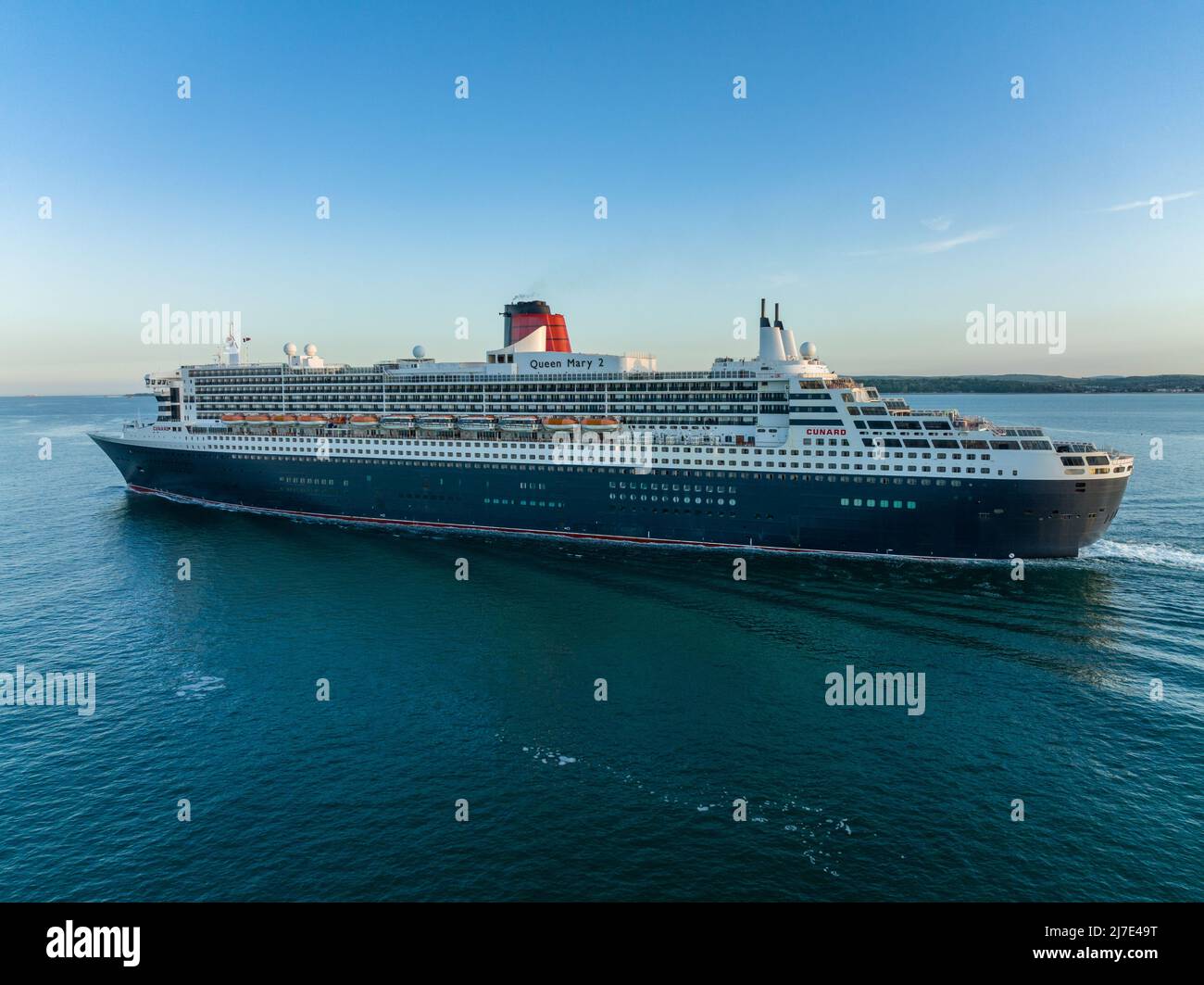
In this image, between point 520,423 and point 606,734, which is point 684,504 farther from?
point 606,734

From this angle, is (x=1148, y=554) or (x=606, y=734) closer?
(x=606, y=734)

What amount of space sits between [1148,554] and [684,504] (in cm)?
3348

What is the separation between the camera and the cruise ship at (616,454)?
5025 centimetres

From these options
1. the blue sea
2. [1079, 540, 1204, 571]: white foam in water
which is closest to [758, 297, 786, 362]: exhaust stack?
the blue sea

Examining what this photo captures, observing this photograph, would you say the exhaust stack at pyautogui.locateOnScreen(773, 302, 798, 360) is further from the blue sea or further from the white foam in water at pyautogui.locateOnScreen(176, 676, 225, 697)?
the white foam in water at pyautogui.locateOnScreen(176, 676, 225, 697)

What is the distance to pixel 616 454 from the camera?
2296 inches

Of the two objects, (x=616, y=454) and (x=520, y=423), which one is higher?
(x=520, y=423)

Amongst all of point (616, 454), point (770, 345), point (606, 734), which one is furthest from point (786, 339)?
point (606, 734)

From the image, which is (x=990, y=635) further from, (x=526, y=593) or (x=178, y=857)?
(x=178, y=857)

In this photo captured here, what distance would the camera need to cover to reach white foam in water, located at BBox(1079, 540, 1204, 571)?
50.2 meters
